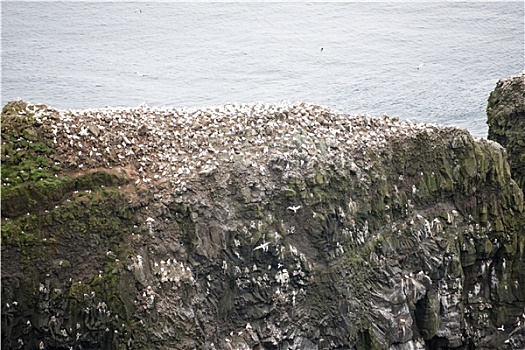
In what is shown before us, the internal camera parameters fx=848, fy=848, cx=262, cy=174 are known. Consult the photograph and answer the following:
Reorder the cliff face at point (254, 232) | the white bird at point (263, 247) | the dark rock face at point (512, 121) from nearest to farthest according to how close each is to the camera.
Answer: the cliff face at point (254, 232), the white bird at point (263, 247), the dark rock face at point (512, 121)

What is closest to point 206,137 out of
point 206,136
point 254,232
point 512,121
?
point 206,136

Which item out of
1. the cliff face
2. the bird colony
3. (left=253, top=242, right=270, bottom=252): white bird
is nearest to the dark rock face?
the cliff face

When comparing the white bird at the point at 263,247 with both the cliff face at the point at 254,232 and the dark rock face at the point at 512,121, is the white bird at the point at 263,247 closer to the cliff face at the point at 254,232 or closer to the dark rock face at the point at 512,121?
the cliff face at the point at 254,232

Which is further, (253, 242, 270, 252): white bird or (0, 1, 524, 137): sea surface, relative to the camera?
(0, 1, 524, 137): sea surface

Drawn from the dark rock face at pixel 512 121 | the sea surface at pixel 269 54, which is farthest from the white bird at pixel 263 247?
the sea surface at pixel 269 54

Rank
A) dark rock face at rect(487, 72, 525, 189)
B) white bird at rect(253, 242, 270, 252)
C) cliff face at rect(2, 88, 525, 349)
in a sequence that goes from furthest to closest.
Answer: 1. dark rock face at rect(487, 72, 525, 189)
2. white bird at rect(253, 242, 270, 252)
3. cliff face at rect(2, 88, 525, 349)

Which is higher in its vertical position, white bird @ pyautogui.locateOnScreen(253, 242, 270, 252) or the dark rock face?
the dark rock face

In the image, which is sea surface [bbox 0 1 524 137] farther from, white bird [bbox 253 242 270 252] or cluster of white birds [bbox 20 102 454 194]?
white bird [bbox 253 242 270 252]
